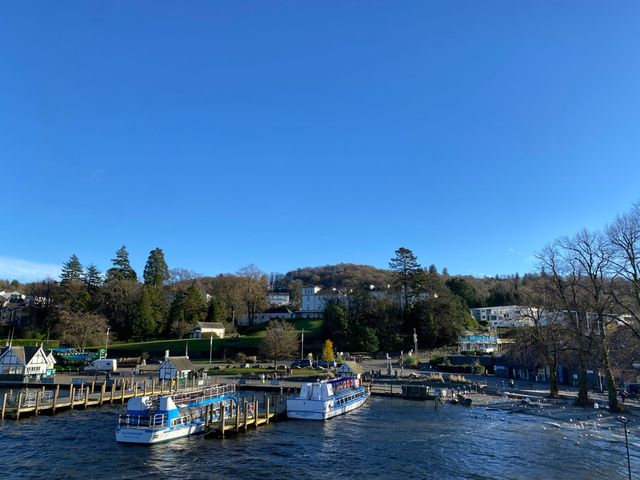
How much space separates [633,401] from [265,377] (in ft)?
146

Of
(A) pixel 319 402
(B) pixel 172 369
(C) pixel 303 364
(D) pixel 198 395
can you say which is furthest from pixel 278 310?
(A) pixel 319 402

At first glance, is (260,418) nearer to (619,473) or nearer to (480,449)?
(480,449)

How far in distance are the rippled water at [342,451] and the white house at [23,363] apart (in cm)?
3401

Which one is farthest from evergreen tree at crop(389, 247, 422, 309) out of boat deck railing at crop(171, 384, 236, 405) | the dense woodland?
boat deck railing at crop(171, 384, 236, 405)

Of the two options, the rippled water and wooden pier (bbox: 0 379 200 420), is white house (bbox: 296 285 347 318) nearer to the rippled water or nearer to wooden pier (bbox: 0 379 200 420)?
wooden pier (bbox: 0 379 200 420)

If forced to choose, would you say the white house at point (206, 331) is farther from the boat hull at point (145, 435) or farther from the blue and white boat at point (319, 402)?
the boat hull at point (145, 435)

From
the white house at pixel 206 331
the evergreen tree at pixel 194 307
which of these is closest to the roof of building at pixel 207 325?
the white house at pixel 206 331

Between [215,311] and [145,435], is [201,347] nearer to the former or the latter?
[215,311]

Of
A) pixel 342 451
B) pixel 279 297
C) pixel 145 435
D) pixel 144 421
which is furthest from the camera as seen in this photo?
pixel 279 297

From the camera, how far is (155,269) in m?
134

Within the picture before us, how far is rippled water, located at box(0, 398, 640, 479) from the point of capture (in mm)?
26062

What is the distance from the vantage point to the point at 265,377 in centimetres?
6750

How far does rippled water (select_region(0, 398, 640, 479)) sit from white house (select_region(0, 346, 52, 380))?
112 feet

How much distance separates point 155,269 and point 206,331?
108ft
